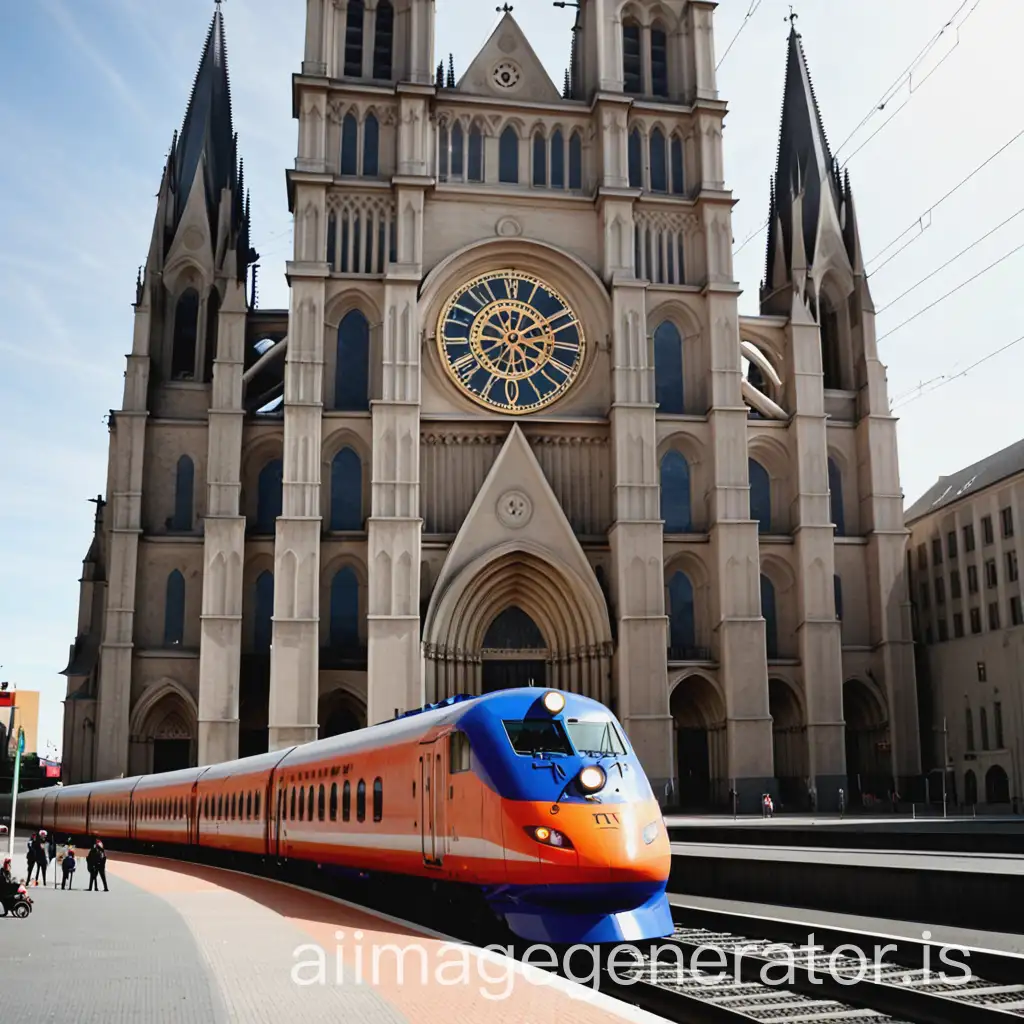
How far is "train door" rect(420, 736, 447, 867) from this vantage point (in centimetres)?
1576

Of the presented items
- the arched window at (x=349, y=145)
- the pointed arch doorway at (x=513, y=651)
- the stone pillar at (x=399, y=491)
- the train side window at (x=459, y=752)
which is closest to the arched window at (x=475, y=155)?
the stone pillar at (x=399, y=491)

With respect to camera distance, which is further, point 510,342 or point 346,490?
point 510,342

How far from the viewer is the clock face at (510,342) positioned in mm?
46938

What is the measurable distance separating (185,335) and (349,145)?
9715mm

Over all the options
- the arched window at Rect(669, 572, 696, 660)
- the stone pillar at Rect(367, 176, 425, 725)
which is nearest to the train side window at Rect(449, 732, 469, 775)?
the stone pillar at Rect(367, 176, 425, 725)

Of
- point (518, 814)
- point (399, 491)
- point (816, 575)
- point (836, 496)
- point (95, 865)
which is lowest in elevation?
point (95, 865)

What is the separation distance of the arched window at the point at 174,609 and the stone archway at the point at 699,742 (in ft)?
59.1

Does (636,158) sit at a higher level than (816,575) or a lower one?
higher

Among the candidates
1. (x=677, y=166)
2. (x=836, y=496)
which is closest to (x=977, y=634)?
(x=836, y=496)

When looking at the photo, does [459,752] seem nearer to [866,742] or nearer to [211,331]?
[866,742]

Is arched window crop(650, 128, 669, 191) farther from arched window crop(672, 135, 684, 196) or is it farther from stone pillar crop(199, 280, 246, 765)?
stone pillar crop(199, 280, 246, 765)

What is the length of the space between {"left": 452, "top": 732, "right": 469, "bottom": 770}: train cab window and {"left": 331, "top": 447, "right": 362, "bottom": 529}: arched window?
30.6m

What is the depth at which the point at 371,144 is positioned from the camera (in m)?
48.3

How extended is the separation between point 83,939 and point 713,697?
34435 millimetres
